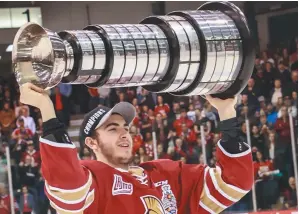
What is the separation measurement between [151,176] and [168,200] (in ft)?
0.34

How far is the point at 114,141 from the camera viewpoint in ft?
8.01

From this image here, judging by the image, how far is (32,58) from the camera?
2051mm

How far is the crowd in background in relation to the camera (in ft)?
22.0

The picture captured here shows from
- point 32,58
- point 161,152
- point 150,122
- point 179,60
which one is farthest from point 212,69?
point 150,122

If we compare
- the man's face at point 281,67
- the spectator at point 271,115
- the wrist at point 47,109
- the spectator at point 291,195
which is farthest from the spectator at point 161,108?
the wrist at point 47,109

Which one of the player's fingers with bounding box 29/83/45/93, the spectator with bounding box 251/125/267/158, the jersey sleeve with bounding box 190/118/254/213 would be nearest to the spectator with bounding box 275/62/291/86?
the spectator with bounding box 251/125/267/158

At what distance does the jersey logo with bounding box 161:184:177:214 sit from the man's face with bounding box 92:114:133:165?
0.53ft

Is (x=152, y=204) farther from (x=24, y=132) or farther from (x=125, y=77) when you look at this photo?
→ (x=24, y=132)

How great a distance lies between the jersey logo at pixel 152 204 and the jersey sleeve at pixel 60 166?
0.33 metres

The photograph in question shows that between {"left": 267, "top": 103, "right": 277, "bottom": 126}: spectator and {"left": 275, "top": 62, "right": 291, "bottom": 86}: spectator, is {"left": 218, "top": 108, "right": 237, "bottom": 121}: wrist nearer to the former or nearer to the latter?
{"left": 267, "top": 103, "right": 277, "bottom": 126}: spectator

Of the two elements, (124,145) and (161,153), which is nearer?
(124,145)

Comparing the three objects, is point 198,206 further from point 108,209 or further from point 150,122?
point 150,122

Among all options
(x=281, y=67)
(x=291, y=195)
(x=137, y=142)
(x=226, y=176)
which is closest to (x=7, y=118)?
(x=137, y=142)

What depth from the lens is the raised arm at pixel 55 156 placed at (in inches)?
78.0
